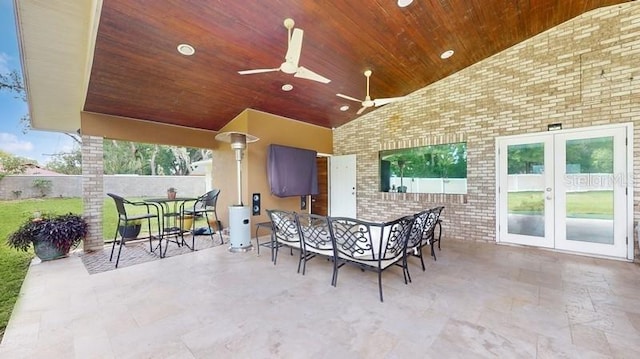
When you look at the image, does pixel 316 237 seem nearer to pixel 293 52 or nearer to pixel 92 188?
pixel 293 52

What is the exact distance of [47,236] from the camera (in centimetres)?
393

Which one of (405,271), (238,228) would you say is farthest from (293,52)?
(238,228)

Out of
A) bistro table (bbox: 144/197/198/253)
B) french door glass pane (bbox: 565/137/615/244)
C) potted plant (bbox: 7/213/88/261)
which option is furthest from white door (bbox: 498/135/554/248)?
potted plant (bbox: 7/213/88/261)

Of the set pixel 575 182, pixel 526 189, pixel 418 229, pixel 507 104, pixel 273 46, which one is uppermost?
pixel 273 46

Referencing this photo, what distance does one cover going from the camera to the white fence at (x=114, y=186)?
20.6 ft

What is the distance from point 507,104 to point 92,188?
25.3 ft

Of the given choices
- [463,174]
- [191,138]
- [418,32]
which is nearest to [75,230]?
[191,138]

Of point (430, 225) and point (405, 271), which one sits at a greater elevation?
point (430, 225)

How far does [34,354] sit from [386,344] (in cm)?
261

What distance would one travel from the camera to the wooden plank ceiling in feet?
9.69

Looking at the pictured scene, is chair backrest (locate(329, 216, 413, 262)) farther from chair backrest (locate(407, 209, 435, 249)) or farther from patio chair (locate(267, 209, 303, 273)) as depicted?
patio chair (locate(267, 209, 303, 273))

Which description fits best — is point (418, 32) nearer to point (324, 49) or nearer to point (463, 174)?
point (324, 49)

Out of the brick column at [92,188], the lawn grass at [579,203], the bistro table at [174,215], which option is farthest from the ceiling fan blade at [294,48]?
the lawn grass at [579,203]

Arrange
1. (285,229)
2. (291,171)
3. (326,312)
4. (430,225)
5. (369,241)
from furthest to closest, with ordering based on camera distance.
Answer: (291,171) < (430,225) < (285,229) < (369,241) < (326,312)
